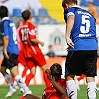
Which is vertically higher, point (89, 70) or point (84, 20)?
point (84, 20)

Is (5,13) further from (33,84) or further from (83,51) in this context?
(33,84)

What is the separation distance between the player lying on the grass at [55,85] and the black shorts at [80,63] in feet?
0.56

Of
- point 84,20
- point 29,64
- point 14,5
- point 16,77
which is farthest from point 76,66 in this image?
point 14,5

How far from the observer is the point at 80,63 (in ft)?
26.6

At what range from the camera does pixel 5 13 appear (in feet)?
38.2

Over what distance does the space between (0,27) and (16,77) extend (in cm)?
117

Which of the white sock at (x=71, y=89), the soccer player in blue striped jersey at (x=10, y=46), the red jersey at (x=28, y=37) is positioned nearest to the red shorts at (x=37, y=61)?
the red jersey at (x=28, y=37)

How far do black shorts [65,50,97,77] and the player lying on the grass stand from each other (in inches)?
6.8

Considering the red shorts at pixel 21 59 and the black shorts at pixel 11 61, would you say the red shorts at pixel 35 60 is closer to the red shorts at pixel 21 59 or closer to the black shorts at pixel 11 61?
the red shorts at pixel 21 59

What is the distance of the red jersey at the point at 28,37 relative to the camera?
Answer: 1255 cm

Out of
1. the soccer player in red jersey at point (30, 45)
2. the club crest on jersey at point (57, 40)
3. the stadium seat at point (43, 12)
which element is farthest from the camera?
the stadium seat at point (43, 12)

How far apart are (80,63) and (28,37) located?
4764mm

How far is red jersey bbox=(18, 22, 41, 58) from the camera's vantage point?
12.5m

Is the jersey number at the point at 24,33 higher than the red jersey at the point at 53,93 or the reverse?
higher
